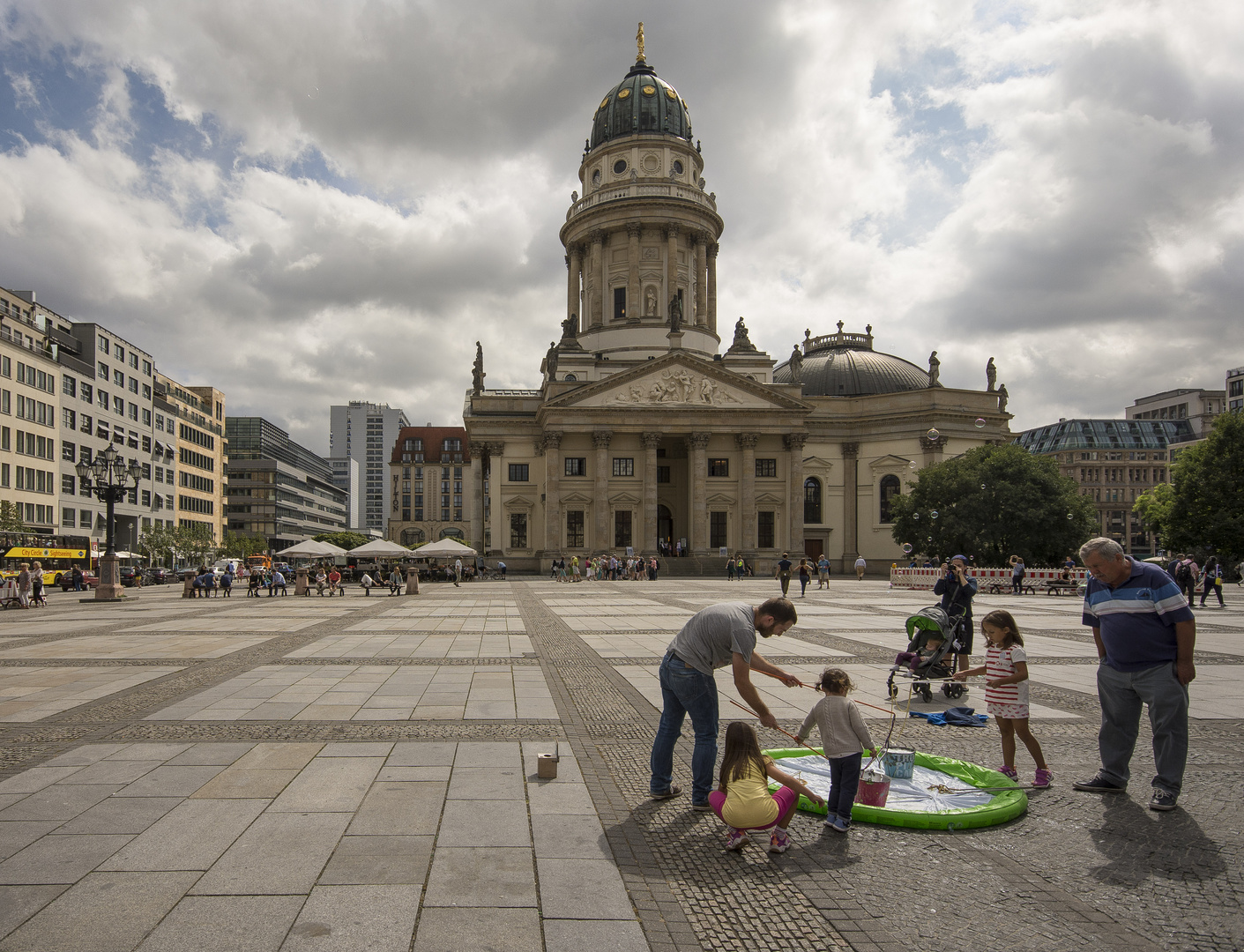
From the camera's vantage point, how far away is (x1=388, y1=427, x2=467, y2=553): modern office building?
5566 inches

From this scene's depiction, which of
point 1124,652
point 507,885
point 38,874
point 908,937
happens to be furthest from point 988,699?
point 38,874

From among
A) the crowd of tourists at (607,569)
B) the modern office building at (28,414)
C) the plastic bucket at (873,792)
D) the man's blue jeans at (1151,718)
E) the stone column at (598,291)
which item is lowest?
the crowd of tourists at (607,569)

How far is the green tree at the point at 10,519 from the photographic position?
50.2 meters

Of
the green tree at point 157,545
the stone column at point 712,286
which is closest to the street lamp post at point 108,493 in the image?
the green tree at point 157,545

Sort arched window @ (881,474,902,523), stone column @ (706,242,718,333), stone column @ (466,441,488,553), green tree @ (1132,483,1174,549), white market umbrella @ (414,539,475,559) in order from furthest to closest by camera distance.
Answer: stone column @ (706,242,718,333), arched window @ (881,474,902,523), stone column @ (466,441,488,553), green tree @ (1132,483,1174,549), white market umbrella @ (414,539,475,559)

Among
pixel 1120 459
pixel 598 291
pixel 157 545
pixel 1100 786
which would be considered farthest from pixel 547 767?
pixel 1120 459

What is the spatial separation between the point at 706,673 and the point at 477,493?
192 feet

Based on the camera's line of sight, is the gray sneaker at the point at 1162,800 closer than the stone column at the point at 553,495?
Yes

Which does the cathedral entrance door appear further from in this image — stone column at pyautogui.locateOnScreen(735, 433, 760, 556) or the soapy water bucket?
the soapy water bucket

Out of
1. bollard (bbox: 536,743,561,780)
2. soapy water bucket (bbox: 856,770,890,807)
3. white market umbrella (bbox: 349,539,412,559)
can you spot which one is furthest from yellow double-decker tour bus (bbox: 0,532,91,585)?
soapy water bucket (bbox: 856,770,890,807)

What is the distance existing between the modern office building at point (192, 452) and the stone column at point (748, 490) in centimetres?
6023

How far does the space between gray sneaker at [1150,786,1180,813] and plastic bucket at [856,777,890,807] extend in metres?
2.07

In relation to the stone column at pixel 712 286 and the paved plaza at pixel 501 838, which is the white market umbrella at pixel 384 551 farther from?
the stone column at pixel 712 286

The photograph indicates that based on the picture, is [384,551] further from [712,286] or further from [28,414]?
[712,286]
